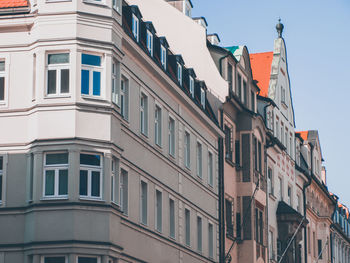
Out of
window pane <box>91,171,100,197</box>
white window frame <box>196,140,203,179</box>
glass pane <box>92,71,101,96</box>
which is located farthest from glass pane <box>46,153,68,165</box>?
white window frame <box>196,140,203,179</box>

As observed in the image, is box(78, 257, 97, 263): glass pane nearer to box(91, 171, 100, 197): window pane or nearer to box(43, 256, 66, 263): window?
box(43, 256, 66, 263): window

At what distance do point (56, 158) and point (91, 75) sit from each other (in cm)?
297

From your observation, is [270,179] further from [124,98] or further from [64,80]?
[64,80]

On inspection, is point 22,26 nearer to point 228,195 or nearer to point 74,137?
point 74,137

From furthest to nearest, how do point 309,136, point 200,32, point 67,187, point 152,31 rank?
1. point 309,136
2. point 200,32
3. point 152,31
4. point 67,187

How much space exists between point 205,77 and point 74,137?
19433 millimetres

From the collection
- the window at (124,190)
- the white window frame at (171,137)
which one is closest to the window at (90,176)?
the window at (124,190)

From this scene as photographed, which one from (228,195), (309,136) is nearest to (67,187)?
(228,195)

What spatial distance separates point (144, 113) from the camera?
119 ft

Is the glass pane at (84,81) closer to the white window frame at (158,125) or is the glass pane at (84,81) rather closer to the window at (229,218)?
the white window frame at (158,125)

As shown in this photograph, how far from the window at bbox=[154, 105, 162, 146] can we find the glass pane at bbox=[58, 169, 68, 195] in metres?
8.13

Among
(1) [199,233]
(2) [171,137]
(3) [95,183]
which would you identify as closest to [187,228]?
(1) [199,233]

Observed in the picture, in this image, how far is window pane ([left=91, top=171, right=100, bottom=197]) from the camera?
30.1 meters

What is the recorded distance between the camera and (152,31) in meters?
38.3
